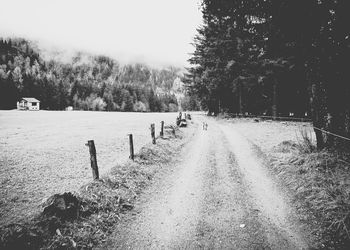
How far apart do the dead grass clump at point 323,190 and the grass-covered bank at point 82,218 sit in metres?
4.85

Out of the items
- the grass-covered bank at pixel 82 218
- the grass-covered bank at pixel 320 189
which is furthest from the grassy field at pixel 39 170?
the grass-covered bank at pixel 320 189

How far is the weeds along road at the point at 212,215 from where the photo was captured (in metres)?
4.62

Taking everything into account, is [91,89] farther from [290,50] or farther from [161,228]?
[161,228]

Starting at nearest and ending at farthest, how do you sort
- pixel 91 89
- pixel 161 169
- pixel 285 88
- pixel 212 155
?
pixel 161 169 < pixel 212 155 < pixel 285 88 < pixel 91 89

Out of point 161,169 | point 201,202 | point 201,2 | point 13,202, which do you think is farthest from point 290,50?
point 13,202

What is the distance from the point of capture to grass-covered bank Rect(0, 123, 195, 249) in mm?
4258

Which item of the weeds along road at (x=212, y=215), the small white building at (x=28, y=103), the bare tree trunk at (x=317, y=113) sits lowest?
the weeds along road at (x=212, y=215)

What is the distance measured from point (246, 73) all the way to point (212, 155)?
2038cm

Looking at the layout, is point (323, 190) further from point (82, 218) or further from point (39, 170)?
point (39, 170)

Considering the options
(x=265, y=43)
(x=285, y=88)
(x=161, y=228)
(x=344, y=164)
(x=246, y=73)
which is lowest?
(x=161, y=228)

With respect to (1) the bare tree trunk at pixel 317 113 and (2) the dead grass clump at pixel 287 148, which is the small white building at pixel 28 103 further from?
(1) the bare tree trunk at pixel 317 113

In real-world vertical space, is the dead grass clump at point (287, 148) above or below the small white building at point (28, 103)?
below

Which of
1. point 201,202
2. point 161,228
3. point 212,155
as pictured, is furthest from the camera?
point 212,155

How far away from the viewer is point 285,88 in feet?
93.8
